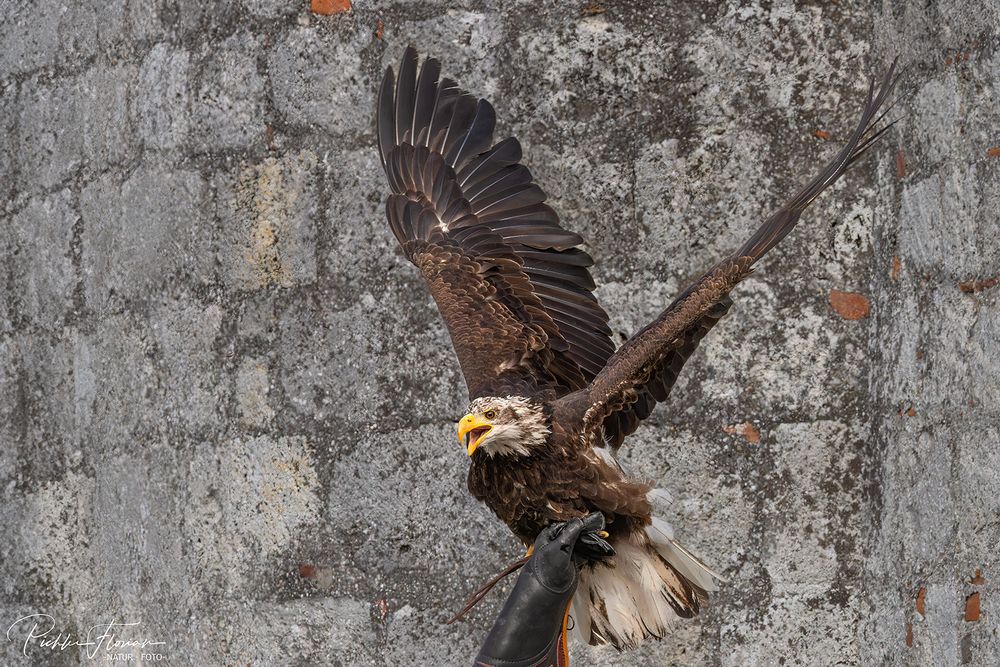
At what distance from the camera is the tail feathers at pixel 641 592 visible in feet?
9.74

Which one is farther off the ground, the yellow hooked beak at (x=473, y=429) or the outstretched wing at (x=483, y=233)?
the outstretched wing at (x=483, y=233)

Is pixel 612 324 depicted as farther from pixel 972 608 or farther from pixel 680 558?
pixel 972 608

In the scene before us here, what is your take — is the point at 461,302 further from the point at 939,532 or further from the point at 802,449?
the point at 939,532

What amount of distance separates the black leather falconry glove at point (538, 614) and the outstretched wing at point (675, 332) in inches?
19.4

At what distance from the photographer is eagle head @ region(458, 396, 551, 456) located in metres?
2.71

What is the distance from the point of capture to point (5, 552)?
427 centimetres

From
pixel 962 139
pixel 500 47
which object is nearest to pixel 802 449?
pixel 962 139

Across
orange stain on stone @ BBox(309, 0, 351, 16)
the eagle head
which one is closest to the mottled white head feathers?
the eagle head

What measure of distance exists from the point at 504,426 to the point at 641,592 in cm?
64

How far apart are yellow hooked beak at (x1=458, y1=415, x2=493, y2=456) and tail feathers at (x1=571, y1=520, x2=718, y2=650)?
0.55 meters

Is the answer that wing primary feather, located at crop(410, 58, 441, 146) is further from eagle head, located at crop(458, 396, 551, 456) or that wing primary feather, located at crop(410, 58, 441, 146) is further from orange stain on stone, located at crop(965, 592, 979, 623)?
orange stain on stone, located at crop(965, 592, 979, 623)

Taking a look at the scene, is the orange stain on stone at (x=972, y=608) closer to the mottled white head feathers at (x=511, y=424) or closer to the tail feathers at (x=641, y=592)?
the tail feathers at (x=641, y=592)

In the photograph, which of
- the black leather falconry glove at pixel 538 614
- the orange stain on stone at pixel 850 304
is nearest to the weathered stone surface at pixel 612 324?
the orange stain on stone at pixel 850 304

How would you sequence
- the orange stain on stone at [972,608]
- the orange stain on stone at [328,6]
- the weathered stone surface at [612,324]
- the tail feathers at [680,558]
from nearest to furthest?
the tail feathers at [680,558]
the weathered stone surface at [612,324]
the orange stain on stone at [972,608]
the orange stain on stone at [328,6]
